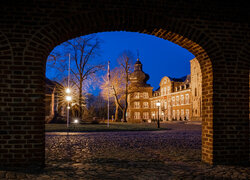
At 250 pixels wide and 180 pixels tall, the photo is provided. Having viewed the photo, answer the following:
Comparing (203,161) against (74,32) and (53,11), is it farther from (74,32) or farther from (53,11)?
(53,11)

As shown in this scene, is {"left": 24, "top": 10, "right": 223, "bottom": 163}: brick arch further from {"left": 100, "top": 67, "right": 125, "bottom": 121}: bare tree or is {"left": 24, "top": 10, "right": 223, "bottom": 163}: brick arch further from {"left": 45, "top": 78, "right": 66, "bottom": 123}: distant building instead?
{"left": 100, "top": 67, "right": 125, "bottom": 121}: bare tree

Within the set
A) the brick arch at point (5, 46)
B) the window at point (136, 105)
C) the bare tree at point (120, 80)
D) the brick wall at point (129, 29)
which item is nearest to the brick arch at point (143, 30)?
the brick wall at point (129, 29)

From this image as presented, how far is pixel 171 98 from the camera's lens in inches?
2224

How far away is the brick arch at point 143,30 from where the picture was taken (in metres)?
5.17

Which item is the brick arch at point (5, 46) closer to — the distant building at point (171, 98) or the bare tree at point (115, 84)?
the bare tree at point (115, 84)

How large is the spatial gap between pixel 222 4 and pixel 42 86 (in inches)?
182

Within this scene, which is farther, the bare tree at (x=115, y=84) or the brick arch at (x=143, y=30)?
the bare tree at (x=115, y=84)

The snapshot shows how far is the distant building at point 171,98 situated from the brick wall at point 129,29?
31.7 m

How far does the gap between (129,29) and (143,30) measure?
349 mm

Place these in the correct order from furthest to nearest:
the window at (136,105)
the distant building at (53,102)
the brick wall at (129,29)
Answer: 1. the window at (136,105)
2. the distant building at (53,102)
3. the brick wall at (129,29)

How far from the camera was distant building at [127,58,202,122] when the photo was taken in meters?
43.6

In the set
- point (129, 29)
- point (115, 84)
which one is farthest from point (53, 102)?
point (129, 29)

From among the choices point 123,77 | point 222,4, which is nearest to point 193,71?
point 123,77

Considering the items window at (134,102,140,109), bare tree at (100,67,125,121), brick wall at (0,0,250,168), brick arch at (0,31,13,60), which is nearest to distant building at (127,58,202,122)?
window at (134,102,140,109)
